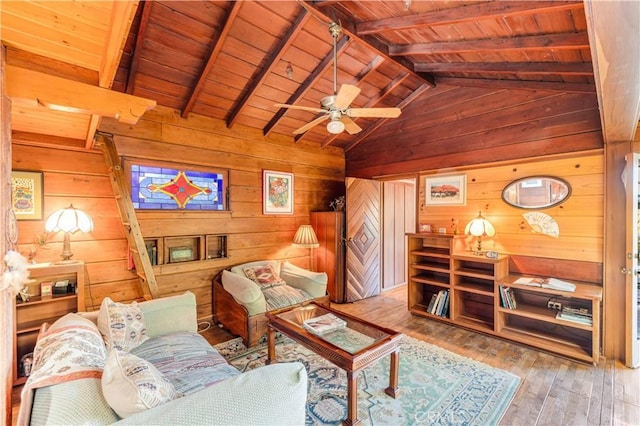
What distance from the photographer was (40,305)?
2.49m

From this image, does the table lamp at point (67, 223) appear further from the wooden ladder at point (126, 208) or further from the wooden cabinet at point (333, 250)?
the wooden cabinet at point (333, 250)

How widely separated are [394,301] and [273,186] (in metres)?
2.73

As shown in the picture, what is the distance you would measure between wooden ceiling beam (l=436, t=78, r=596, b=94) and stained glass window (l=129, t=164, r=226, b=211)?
342 cm

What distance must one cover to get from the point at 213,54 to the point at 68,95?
4.81 ft

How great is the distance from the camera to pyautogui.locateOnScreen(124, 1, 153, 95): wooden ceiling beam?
2201mm

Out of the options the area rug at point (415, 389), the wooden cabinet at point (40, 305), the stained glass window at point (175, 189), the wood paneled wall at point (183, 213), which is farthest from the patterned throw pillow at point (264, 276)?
the wooden cabinet at point (40, 305)

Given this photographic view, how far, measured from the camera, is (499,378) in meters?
2.37

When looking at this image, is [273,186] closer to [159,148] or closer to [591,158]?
[159,148]

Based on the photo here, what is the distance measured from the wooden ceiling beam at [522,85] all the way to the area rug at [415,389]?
9.56ft

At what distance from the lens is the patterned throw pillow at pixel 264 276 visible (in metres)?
3.57

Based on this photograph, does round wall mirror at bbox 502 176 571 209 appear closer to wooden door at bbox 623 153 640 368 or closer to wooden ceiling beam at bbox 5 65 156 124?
wooden door at bbox 623 153 640 368

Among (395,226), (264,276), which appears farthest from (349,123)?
(395,226)

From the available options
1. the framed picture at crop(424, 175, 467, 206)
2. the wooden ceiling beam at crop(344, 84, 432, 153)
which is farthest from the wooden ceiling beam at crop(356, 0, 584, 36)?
the framed picture at crop(424, 175, 467, 206)

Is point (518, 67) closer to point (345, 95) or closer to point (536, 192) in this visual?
point (536, 192)
